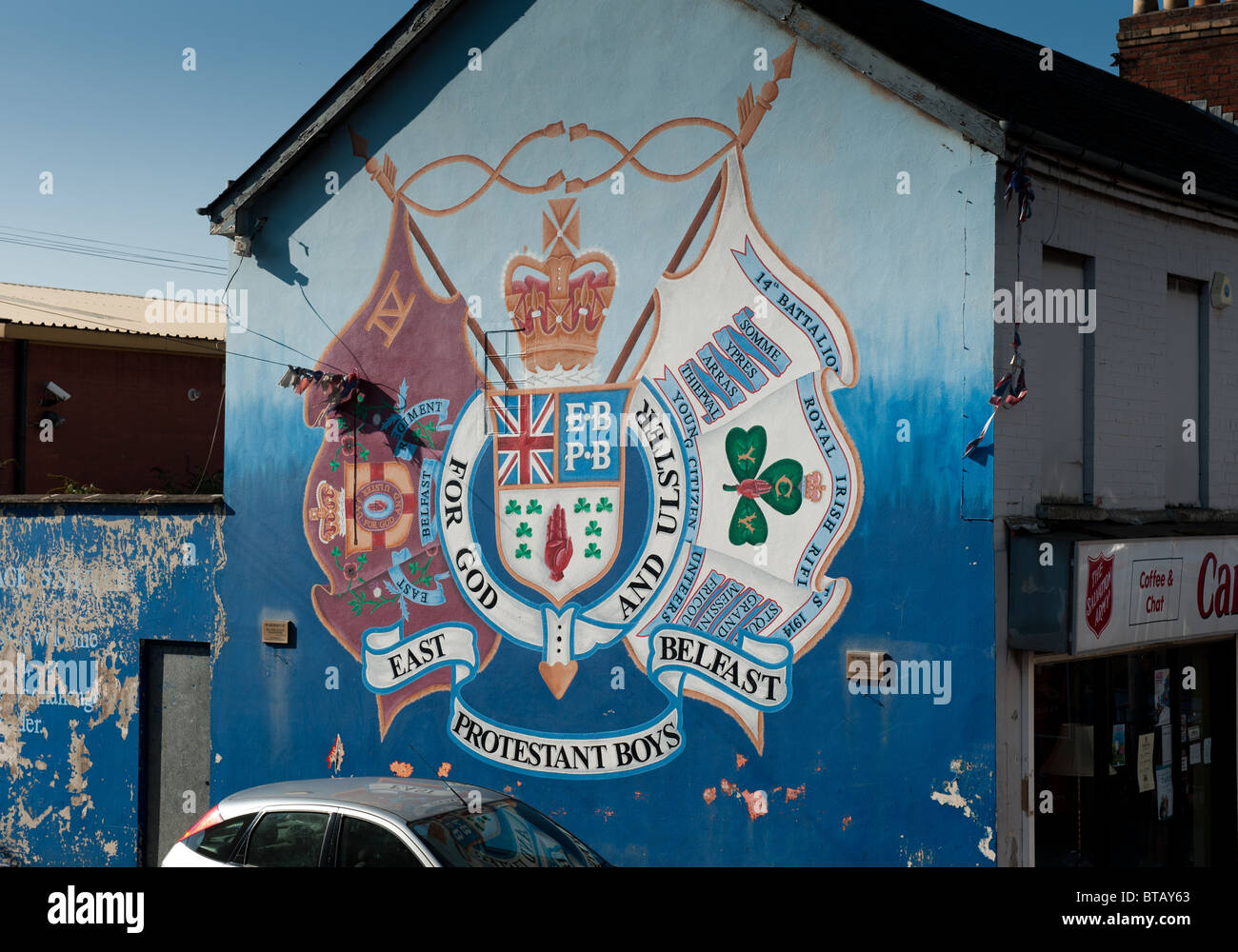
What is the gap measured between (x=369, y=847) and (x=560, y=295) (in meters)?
5.62

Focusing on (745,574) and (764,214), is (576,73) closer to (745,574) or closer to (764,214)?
(764,214)

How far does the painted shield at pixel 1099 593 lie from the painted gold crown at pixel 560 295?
4.53 metres

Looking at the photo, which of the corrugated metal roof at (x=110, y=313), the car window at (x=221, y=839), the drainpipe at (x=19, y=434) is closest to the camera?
the car window at (x=221, y=839)

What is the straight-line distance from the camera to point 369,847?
25.6 feet

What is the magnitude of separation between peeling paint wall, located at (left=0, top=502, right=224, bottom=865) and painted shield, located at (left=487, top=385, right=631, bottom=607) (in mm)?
3637

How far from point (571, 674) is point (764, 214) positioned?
4.31 meters

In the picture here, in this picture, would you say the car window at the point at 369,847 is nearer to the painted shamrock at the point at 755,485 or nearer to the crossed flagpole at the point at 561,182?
the crossed flagpole at the point at 561,182

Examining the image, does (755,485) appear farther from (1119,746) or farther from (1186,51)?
(1186,51)

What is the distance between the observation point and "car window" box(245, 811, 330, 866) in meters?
8.05

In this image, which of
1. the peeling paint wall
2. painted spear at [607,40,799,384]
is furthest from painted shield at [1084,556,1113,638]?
the peeling paint wall

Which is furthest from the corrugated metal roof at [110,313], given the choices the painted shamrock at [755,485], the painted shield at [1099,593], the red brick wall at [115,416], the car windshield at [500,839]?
the painted shield at [1099,593]

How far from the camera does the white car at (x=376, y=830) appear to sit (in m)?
7.70
